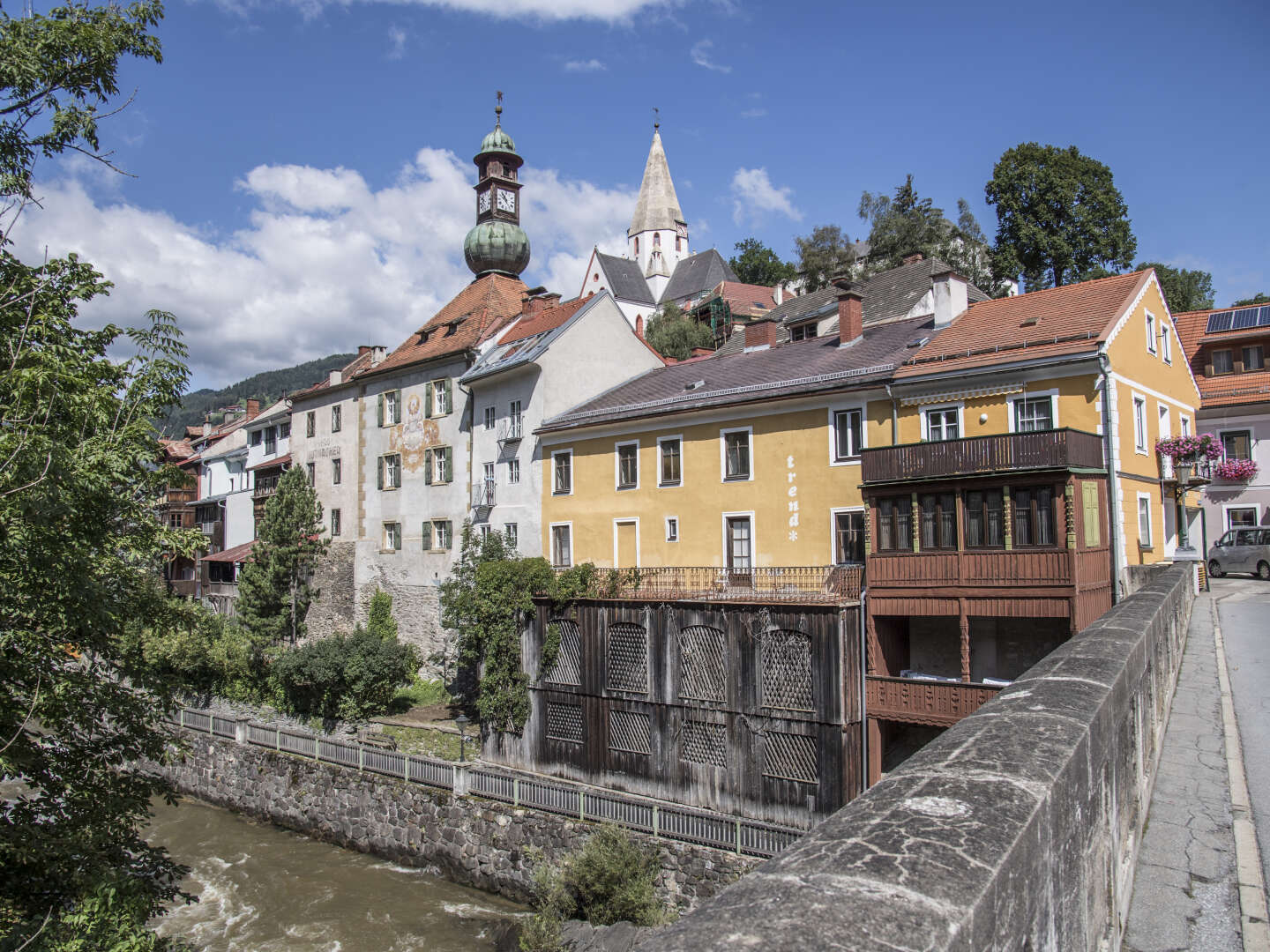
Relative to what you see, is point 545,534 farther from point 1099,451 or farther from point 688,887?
point 1099,451

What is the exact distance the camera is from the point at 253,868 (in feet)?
77.5

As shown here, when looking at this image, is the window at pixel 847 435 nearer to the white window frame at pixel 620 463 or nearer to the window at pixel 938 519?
the window at pixel 938 519

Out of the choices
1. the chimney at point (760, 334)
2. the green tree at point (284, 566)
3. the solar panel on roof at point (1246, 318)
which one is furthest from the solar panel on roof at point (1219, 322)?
the green tree at point (284, 566)

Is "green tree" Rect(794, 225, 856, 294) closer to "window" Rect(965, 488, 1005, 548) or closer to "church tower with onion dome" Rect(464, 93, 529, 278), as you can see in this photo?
"church tower with onion dome" Rect(464, 93, 529, 278)

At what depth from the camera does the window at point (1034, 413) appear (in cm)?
2083

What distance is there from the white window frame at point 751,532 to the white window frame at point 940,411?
17.7ft

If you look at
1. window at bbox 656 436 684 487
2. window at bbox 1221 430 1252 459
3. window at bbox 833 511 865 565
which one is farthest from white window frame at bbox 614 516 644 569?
window at bbox 1221 430 1252 459

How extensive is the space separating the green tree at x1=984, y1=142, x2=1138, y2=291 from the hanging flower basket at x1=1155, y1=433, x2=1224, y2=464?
2746 centimetres

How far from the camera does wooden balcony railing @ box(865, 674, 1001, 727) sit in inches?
709

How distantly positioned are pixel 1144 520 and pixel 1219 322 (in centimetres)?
1767

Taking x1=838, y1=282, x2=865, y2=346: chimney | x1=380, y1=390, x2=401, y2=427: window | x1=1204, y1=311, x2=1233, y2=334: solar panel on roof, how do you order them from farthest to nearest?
x1=380, y1=390, x2=401, y2=427: window
x1=1204, y1=311, x2=1233, y2=334: solar panel on roof
x1=838, y1=282, x2=865, y2=346: chimney

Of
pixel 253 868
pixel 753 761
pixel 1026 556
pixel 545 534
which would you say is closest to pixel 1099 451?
pixel 1026 556

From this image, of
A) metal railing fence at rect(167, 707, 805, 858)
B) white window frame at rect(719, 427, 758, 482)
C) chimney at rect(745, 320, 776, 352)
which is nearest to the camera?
metal railing fence at rect(167, 707, 805, 858)

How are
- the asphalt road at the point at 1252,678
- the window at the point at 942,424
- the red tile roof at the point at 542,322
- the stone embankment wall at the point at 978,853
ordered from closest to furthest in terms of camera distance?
the stone embankment wall at the point at 978,853 < the asphalt road at the point at 1252,678 < the window at the point at 942,424 < the red tile roof at the point at 542,322
